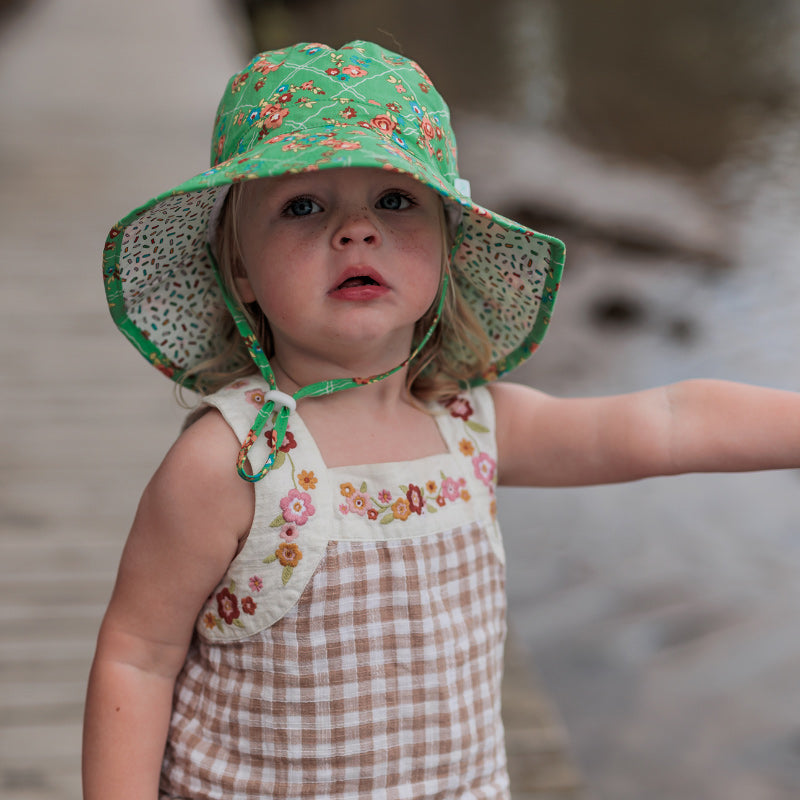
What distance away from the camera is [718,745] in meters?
2.65

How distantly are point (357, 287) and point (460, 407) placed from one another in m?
0.27

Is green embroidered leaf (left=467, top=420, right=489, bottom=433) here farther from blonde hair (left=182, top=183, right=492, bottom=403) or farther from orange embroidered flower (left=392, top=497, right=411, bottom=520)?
orange embroidered flower (left=392, top=497, right=411, bottom=520)

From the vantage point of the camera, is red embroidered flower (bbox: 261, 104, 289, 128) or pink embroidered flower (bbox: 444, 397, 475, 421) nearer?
red embroidered flower (bbox: 261, 104, 289, 128)

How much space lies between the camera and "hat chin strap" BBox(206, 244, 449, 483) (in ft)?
3.83

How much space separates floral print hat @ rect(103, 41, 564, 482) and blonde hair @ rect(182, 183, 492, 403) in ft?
0.05

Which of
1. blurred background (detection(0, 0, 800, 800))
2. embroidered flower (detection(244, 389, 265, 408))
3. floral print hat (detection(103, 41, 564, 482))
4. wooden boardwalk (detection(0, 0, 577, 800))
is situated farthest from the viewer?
blurred background (detection(0, 0, 800, 800))

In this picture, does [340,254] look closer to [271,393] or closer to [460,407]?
[271,393]

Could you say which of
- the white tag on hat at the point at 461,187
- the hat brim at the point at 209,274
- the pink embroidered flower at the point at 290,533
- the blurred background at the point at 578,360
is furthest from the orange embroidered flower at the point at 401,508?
the blurred background at the point at 578,360

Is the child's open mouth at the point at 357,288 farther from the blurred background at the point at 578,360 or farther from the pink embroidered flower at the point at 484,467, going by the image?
the blurred background at the point at 578,360

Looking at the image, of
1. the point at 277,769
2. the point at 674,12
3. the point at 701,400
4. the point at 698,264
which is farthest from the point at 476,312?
the point at 674,12

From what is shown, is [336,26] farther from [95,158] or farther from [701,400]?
[701,400]

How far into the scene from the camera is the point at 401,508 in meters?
1.23

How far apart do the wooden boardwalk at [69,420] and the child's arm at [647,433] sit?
1043mm

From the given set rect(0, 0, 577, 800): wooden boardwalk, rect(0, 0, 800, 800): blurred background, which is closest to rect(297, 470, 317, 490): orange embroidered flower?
rect(0, 0, 800, 800): blurred background
